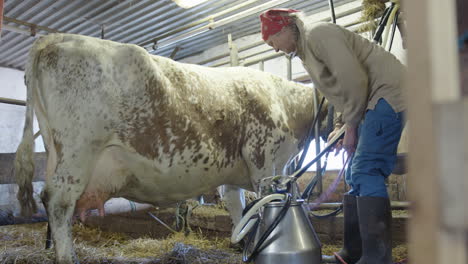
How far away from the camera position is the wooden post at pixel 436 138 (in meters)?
0.53

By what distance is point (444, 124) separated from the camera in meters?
0.55

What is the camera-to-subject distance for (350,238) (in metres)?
2.47

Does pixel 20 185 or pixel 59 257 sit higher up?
pixel 20 185

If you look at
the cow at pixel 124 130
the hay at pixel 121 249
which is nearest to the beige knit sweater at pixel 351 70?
the cow at pixel 124 130

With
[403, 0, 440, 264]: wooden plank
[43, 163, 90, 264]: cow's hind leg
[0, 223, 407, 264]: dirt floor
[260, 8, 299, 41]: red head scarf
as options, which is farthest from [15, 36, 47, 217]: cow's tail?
[403, 0, 440, 264]: wooden plank

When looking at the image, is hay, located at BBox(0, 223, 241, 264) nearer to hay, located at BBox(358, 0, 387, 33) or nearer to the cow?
the cow

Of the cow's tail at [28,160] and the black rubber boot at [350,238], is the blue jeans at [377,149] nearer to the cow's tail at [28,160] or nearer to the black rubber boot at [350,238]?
the black rubber boot at [350,238]

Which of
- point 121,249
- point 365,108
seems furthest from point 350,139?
point 121,249

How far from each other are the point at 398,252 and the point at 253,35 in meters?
5.56

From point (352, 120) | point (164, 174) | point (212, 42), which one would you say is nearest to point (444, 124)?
point (352, 120)

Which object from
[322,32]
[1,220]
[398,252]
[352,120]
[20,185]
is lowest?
[398,252]

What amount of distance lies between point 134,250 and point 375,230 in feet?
8.20

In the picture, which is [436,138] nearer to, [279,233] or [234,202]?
[279,233]

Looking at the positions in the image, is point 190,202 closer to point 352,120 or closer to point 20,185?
point 20,185
